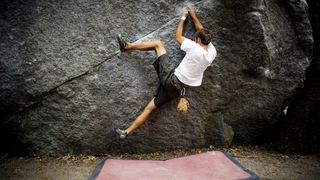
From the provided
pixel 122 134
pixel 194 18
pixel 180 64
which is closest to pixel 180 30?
pixel 194 18

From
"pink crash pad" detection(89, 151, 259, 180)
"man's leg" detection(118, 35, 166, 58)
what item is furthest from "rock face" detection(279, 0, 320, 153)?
"man's leg" detection(118, 35, 166, 58)

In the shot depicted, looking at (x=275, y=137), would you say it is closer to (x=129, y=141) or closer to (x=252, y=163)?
(x=252, y=163)

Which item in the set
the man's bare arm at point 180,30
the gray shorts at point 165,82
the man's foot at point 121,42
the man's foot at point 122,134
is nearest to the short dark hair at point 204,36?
the man's bare arm at point 180,30

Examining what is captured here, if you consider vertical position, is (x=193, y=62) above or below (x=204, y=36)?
below

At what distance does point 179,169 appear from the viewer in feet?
15.9

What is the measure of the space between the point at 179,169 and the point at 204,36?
6.84ft

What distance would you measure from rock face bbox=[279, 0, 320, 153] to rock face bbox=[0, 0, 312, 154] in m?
0.28

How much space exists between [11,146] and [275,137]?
15.9ft

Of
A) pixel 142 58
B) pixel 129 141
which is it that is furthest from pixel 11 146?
pixel 142 58

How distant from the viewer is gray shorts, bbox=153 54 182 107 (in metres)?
5.50

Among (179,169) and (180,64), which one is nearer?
(179,169)

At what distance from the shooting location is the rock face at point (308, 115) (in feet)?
19.8

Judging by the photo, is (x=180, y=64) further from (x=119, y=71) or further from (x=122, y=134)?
(x=122, y=134)

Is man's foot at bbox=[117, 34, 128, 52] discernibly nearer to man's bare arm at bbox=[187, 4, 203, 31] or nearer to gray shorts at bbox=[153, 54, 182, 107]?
gray shorts at bbox=[153, 54, 182, 107]
